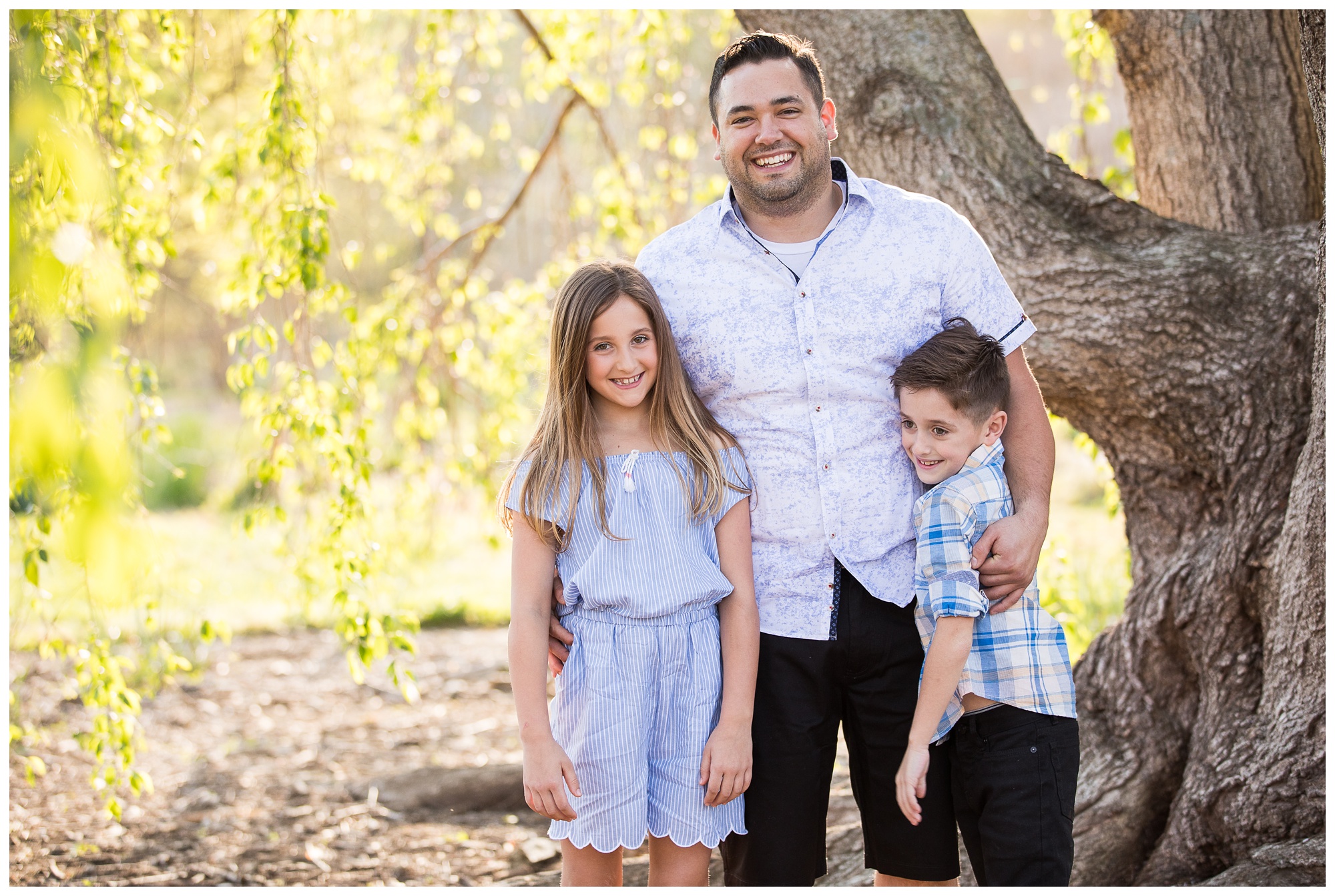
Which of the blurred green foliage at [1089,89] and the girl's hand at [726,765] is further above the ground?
the blurred green foliage at [1089,89]

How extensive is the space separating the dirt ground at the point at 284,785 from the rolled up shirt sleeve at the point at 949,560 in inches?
56.8

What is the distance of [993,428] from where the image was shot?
81.0 inches

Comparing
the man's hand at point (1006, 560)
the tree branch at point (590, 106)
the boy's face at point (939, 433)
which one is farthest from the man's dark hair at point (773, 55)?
the tree branch at point (590, 106)

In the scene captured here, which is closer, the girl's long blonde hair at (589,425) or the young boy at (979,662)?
the young boy at (979,662)

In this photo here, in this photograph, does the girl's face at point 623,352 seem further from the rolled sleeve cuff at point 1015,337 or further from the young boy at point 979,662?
the rolled sleeve cuff at point 1015,337

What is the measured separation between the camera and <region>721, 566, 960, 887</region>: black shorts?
6.77 ft

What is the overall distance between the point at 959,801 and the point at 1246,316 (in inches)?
55.9

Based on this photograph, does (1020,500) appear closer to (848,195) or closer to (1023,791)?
(1023,791)

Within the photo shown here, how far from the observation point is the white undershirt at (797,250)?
2168 mm

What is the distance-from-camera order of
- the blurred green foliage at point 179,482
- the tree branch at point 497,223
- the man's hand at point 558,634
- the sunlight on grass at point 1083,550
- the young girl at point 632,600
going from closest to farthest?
the young girl at point 632,600 < the man's hand at point 558,634 < the sunlight on grass at point 1083,550 < the tree branch at point 497,223 < the blurred green foliage at point 179,482

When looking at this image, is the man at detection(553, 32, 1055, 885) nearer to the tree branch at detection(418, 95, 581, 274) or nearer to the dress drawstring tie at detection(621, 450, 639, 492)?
the dress drawstring tie at detection(621, 450, 639, 492)

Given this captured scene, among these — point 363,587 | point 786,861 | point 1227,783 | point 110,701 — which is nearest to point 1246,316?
point 1227,783

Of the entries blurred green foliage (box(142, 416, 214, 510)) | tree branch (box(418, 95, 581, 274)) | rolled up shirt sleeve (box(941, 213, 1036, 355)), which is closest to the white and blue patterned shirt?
rolled up shirt sleeve (box(941, 213, 1036, 355))

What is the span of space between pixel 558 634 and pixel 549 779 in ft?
0.95
